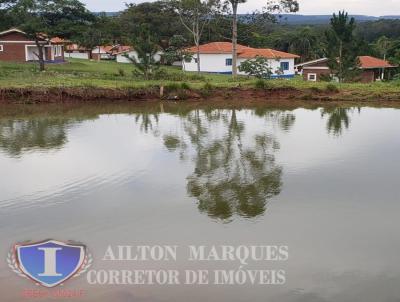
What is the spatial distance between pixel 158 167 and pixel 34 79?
12.3 meters

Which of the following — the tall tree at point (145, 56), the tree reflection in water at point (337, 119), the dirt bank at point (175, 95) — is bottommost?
the tree reflection in water at point (337, 119)

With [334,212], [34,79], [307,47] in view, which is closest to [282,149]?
[334,212]

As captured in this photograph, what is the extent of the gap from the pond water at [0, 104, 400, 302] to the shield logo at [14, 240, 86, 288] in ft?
0.41

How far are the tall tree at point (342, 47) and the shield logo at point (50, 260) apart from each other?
58.1 feet

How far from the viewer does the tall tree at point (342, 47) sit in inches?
817

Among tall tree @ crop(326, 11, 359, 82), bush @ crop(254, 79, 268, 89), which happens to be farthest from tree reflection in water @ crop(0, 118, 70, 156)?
tall tree @ crop(326, 11, 359, 82)

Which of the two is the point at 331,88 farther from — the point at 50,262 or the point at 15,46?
the point at 15,46

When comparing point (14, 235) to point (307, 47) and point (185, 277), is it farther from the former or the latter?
point (307, 47)

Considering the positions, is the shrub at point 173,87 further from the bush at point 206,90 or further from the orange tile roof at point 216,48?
the orange tile roof at point 216,48

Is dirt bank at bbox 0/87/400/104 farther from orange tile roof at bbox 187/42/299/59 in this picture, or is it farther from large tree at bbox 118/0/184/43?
large tree at bbox 118/0/184/43

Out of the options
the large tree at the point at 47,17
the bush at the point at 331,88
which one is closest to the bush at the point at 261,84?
the bush at the point at 331,88

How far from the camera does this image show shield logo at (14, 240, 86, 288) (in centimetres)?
485

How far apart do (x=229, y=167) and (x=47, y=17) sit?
17.4m

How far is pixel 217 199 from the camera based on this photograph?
7.42 metres
